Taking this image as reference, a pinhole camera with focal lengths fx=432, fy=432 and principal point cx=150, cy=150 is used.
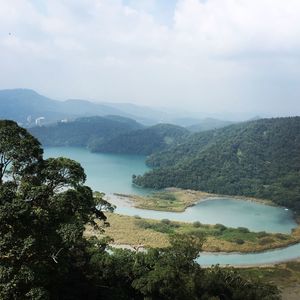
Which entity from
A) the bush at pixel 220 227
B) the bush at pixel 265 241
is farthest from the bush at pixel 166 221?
the bush at pixel 265 241

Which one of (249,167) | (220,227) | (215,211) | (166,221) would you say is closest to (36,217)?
(220,227)

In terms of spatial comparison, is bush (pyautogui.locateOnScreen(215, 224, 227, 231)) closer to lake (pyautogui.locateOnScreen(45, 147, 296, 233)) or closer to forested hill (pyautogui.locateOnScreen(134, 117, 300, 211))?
lake (pyautogui.locateOnScreen(45, 147, 296, 233))

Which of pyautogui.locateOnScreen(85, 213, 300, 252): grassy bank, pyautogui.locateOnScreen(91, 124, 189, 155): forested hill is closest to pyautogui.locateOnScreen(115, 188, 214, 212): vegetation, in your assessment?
pyautogui.locateOnScreen(85, 213, 300, 252): grassy bank

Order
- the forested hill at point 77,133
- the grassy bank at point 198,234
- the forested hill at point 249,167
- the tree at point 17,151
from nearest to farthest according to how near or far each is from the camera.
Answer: the tree at point 17,151 → the grassy bank at point 198,234 → the forested hill at point 249,167 → the forested hill at point 77,133

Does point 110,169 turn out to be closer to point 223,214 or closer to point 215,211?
point 215,211

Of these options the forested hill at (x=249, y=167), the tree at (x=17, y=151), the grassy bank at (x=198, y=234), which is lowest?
the grassy bank at (x=198, y=234)

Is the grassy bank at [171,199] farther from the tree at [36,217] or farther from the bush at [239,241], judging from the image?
the tree at [36,217]
